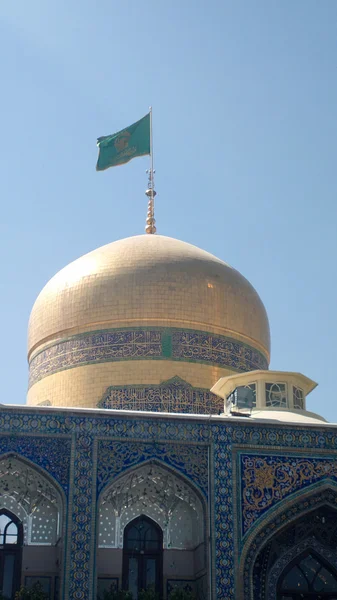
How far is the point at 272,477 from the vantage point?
47.6 feet

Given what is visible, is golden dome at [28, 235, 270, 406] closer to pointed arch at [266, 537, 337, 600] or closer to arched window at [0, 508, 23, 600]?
arched window at [0, 508, 23, 600]

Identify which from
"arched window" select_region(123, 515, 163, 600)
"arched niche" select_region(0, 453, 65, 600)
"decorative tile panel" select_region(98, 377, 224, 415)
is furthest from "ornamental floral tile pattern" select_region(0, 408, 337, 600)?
"decorative tile panel" select_region(98, 377, 224, 415)

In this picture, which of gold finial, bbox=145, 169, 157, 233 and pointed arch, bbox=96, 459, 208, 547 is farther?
gold finial, bbox=145, 169, 157, 233

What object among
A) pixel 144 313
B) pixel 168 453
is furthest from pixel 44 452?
pixel 144 313

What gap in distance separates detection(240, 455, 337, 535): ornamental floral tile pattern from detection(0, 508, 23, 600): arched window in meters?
3.05

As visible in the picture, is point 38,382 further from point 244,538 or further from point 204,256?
point 244,538

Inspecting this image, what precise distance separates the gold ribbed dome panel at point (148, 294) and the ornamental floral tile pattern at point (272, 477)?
4225 mm

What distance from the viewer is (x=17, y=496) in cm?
1481

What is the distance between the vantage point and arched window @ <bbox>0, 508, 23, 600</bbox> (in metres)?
14.2

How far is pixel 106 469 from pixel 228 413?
2.68 meters

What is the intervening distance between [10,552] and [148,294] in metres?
5.56

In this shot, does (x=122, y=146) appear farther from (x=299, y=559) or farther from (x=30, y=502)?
(x=299, y=559)

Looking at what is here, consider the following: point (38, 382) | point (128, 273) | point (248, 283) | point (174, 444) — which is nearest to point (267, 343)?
point (248, 283)

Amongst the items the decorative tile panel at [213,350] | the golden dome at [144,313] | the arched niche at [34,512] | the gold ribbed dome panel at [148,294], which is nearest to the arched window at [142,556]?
the arched niche at [34,512]
